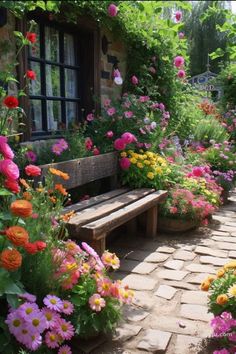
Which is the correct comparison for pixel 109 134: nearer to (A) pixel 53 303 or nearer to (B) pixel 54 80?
(B) pixel 54 80

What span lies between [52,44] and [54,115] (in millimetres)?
780

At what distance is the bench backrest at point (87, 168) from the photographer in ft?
11.5

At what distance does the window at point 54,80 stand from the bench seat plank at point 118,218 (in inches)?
54.7

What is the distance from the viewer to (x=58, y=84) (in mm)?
4609

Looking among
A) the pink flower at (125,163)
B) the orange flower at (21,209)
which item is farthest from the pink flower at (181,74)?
the orange flower at (21,209)

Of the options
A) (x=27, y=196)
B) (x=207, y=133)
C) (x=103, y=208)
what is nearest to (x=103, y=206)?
(x=103, y=208)


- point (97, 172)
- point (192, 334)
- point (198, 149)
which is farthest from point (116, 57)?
point (192, 334)

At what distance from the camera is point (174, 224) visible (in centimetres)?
440

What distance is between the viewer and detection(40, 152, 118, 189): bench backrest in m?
3.50

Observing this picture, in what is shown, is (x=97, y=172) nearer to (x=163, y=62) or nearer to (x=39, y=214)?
(x=39, y=214)

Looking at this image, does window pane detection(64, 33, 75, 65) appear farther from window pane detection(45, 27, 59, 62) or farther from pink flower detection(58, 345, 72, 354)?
pink flower detection(58, 345, 72, 354)

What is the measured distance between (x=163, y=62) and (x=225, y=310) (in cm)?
439

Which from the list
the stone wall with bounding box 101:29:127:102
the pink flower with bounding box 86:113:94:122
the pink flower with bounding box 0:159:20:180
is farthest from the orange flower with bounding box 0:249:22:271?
the stone wall with bounding box 101:29:127:102

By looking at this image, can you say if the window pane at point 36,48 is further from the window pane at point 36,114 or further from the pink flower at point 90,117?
the pink flower at point 90,117
